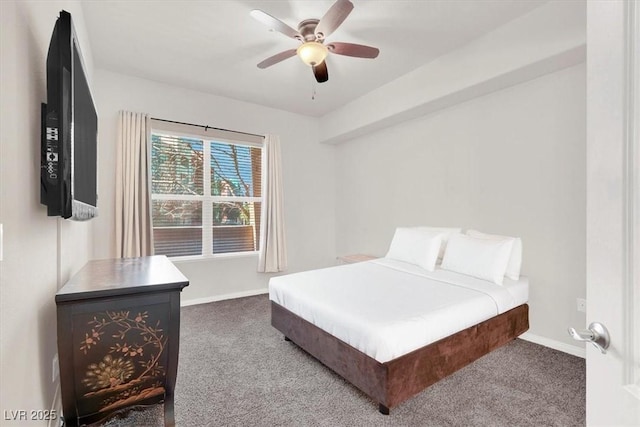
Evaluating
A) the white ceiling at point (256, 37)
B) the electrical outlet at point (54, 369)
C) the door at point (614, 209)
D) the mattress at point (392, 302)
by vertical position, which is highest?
the white ceiling at point (256, 37)

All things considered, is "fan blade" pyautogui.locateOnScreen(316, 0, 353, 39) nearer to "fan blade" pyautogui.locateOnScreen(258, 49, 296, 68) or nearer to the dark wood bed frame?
"fan blade" pyautogui.locateOnScreen(258, 49, 296, 68)

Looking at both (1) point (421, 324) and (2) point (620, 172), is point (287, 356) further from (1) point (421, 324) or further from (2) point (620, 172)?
(2) point (620, 172)

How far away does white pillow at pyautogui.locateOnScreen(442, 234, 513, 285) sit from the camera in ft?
8.48

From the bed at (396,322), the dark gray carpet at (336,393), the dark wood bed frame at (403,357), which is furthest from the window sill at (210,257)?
the dark wood bed frame at (403,357)

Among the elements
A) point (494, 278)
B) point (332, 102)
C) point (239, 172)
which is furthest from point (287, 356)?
point (332, 102)

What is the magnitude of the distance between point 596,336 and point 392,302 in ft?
5.00

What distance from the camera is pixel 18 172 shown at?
1039mm

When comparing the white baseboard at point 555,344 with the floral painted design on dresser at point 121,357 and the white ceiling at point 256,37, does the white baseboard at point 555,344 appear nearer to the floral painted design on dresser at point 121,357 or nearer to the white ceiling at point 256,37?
the white ceiling at point 256,37

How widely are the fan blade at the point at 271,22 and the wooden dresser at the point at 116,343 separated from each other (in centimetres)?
174

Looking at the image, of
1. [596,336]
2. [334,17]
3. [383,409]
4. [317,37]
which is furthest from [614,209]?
[317,37]

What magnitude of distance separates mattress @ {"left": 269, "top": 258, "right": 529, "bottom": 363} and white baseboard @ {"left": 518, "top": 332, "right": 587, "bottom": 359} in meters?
0.39

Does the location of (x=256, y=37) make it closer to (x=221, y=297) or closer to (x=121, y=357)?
(x=121, y=357)

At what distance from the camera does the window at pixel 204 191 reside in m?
3.74

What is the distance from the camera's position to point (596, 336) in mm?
659
